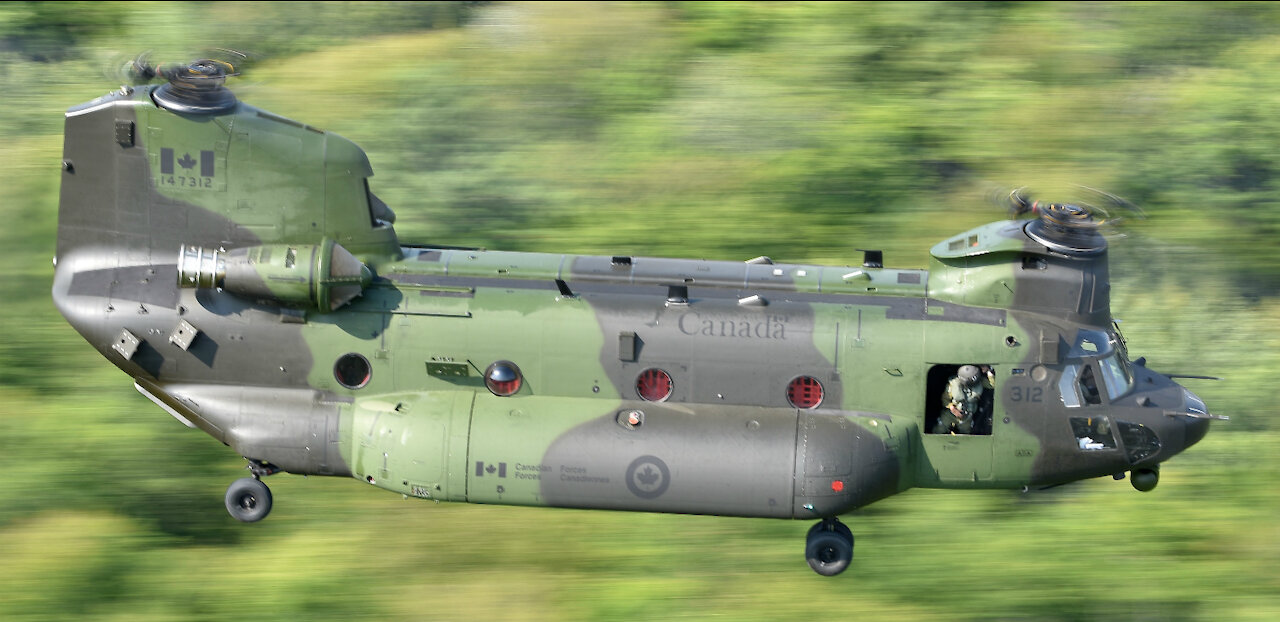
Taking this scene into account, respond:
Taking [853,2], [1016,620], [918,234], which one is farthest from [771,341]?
[853,2]

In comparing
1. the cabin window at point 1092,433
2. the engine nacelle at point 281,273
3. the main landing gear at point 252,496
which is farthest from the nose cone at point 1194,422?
the main landing gear at point 252,496

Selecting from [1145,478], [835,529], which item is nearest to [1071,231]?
[1145,478]

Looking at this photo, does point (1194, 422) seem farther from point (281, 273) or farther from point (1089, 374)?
point (281, 273)

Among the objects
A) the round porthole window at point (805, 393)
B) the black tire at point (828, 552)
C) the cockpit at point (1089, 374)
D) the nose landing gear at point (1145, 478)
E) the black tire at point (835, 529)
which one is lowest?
the black tire at point (828, 552)

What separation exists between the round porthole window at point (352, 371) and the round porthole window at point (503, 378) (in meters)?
1.49

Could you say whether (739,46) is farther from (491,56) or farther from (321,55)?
(321,55)

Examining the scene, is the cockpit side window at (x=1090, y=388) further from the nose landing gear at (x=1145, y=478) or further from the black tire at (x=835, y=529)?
the black tire at (x=835, y=529)

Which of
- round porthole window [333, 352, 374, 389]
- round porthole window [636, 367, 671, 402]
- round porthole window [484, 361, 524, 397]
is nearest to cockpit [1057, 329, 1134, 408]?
round porthole window [636, 367, 671, 402]

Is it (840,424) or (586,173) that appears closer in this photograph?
(840,424)

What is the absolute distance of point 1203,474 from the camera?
77.2ft

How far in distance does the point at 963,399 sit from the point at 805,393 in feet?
6.14

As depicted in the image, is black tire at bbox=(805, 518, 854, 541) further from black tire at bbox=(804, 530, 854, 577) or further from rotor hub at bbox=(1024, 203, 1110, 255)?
rotor hub at bbox=(1024, 203, 1110, 255)

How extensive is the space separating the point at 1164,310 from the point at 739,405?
1109 centimetres

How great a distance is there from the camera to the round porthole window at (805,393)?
61.1 feet
